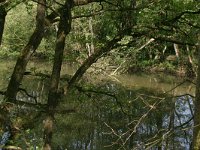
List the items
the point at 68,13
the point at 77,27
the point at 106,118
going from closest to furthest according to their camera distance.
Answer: the point at 68,13, the point at 106,118, the point at 77,27

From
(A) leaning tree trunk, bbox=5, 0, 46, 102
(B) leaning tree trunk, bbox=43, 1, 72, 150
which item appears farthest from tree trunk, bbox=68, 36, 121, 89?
(A) leaning tree trunk, bbox=5, 0, 46, 102

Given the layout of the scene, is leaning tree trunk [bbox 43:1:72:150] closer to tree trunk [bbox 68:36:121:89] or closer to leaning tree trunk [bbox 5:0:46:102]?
leaning tree trunk [bbox 5:0:46:102]

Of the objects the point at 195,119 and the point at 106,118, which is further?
the point at 106,118

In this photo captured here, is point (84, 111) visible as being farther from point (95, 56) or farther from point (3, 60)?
point (3, 60)

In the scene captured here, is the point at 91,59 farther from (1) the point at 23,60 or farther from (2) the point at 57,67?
(1) the point at 23,60

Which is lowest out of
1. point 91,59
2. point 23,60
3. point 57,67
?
point 57,67

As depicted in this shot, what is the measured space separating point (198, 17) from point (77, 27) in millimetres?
22289

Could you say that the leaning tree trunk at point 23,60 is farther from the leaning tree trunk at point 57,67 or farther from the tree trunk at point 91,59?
the tree trunk at point 91,59

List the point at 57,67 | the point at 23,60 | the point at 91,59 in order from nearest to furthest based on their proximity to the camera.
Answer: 1. the point at 57,67
2. the point at 23,60
3. the point at 91,59

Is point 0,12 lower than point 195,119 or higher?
higher

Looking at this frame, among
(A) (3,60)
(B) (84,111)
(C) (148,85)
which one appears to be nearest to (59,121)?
(B) (84,111)

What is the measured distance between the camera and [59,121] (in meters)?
20.0

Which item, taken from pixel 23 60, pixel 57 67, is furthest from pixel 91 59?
pixel 23 60


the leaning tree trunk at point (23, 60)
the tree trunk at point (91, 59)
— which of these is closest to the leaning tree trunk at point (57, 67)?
the leaning tree trunk at point (23, 60)
